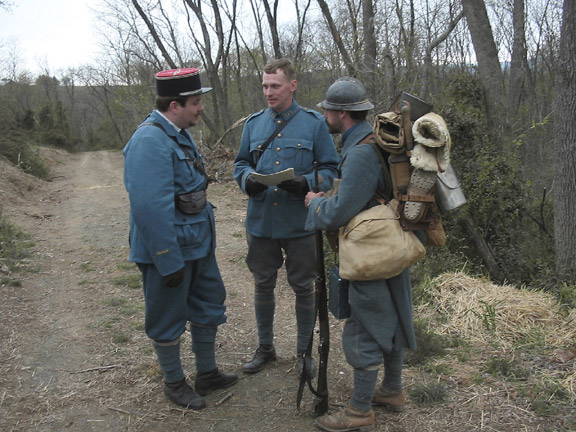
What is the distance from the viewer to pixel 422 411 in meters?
3.20

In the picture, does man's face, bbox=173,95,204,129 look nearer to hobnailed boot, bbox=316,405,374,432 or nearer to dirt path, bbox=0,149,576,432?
dirt path, bbox=0,149,576,432

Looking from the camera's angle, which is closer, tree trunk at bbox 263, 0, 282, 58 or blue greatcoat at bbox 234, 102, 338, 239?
blue greatcoat at bbox 234, 102, 338, 239

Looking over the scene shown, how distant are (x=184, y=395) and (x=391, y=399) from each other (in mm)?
1394

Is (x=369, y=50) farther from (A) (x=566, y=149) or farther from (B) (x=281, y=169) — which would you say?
(B) (x=281, y=169)

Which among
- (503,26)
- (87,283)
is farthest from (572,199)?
(503,26)

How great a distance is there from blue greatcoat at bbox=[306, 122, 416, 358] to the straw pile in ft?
5.30

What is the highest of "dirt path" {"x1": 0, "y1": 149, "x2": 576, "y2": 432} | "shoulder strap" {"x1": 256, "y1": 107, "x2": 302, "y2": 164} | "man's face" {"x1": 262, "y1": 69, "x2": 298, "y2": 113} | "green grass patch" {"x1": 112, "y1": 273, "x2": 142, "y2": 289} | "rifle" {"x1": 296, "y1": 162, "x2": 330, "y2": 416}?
"man's face" {"x1": 262, "y1": 69, "x2": 298, "y2": 113}

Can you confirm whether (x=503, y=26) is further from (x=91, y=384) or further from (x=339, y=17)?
(x=91, y=384)

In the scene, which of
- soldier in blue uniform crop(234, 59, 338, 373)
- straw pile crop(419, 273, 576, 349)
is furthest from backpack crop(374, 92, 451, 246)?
straw pile crop(419, 273, 576, 349)

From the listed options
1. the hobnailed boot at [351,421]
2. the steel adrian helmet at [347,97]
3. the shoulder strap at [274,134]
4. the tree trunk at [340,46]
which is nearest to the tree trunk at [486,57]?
the tree trunk at [340,46]

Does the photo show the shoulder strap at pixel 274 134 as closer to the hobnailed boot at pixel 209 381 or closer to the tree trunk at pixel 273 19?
the hobnailed boot at pixel 209 381

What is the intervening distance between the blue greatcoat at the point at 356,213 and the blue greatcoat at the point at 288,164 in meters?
0.62

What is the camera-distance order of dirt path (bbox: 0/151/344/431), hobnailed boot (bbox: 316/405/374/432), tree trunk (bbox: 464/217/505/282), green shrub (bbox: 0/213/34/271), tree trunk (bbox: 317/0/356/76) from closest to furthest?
hobnailed boot (bbox: 316/405/374/432), dirt path (bbox: 0/151/344/431), tree trunk (bbox: 464/217/505/282), green shrub (bbox: 0/213/34/271), tree trunk (bbox: 317/0/356/76)

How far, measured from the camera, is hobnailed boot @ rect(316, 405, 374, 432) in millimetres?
2910
